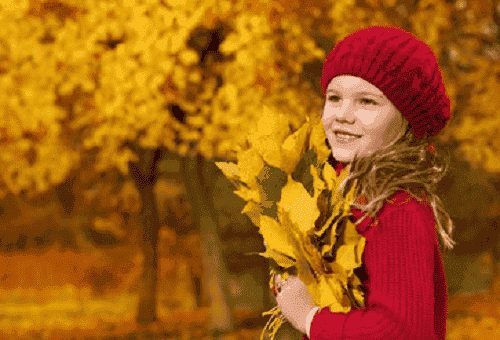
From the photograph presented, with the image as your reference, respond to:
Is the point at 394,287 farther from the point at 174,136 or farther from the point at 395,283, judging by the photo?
the point at 174,136

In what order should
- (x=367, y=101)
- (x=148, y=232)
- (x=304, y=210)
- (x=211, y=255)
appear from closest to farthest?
1. (x=304, y=210)
2. (x=367, y=101)
3. (x=211, y=255)
4. (x=148, y=232)

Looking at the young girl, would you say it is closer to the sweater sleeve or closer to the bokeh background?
the sweater sleeve

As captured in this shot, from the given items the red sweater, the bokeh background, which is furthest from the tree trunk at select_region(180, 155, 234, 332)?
the red sweater

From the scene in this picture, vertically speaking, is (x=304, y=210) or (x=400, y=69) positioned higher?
(x=400, y=69)

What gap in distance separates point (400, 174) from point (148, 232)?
1011 cm

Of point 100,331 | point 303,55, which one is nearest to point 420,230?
point 303,55

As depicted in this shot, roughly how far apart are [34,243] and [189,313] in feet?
20.5

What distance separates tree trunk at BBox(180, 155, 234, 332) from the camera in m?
9.84

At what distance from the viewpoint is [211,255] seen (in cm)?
984

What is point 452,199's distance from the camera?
1453 cm

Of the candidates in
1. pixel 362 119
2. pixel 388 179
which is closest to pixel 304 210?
pixel 388 179

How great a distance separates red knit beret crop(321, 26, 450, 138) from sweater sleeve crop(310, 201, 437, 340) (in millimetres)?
375

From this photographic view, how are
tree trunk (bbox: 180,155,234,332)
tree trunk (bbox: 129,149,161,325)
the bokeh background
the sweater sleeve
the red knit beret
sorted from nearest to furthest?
the sweater sleeve, the red knit beret, the bokeh background, tree trunk (bbox: 180,155,234,332), tree trunk (bbox: 129,149,161,325)

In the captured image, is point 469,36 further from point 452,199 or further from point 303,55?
point 452,199
